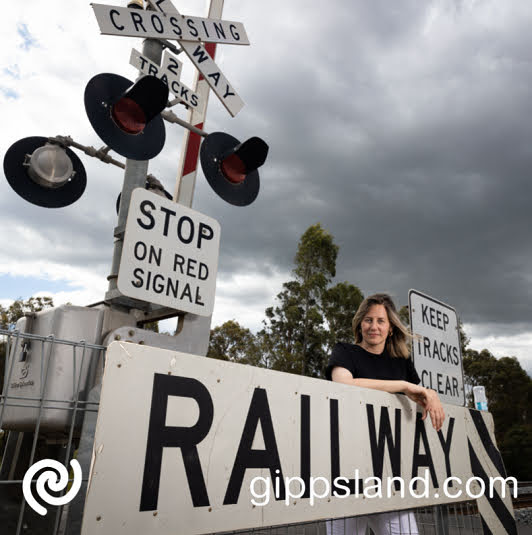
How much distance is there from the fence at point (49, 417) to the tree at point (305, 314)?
20872mm

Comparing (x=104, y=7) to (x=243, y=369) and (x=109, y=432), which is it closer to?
(x=243, y=369)

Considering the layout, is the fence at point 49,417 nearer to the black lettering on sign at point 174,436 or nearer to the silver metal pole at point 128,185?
the black lettering on sign at point 174,436

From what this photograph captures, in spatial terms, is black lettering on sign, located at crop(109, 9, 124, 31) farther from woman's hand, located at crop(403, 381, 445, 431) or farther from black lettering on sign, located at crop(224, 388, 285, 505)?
woman's hand, located at crop(403, 381, 445, 431)

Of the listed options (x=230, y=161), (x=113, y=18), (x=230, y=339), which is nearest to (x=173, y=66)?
(x=113, y=18)

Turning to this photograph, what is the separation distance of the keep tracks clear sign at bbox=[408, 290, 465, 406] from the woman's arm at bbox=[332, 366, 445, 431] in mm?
1598

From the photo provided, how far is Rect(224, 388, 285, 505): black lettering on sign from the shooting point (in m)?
Answer: 1.64

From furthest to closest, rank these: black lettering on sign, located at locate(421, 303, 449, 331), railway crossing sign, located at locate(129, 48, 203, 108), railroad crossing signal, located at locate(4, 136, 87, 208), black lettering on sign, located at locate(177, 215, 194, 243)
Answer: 1. black lettering on sign, located at locate(421, 303, 449, 331)
2. railway crossing sign, located at locate(129, 48, 203, 108)
3. railroad crossing signal, located at locate(4, 136, 87, 208)
4. black lettering on sign, located at locate(177, 215, 194, 243)

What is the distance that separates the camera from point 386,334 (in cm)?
314

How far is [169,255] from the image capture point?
2.57 m

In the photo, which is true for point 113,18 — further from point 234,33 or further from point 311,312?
point 311,312

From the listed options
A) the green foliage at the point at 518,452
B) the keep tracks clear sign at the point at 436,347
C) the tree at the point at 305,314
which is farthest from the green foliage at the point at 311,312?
the keep tracks clear sign at the point at 436,347

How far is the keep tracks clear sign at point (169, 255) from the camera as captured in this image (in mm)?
2391

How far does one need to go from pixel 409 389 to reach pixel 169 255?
1497 mm

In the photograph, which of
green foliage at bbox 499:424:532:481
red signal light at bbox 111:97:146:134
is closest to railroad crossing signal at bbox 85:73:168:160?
red signal light at bbox 111:97:146:134
